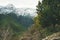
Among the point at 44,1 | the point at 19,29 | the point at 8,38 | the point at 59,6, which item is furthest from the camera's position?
the point at 19,29

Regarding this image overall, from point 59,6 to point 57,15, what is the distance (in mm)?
836

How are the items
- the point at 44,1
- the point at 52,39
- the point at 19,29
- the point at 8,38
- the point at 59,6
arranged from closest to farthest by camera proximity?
the point at 52,39, the point at 59,6, the point at 44,1, the point at 8,38, the point at 19,29

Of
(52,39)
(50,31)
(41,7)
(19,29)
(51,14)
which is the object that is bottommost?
(52,39)

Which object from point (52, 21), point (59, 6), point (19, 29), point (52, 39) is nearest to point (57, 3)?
point (59, 6)

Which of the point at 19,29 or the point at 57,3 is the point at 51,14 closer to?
the point at 57,3

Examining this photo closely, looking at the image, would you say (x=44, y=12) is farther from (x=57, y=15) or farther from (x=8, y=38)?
(x=8, y=38)

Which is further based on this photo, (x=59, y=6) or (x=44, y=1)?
(x=44, y=1)

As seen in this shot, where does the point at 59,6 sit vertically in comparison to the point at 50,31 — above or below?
above

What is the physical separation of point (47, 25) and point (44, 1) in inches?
98.2

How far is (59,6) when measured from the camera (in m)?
17.9

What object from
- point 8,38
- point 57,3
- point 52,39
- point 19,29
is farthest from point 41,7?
point 19,29

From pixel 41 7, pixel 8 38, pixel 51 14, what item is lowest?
pixel 51 14

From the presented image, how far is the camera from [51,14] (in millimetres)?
18203

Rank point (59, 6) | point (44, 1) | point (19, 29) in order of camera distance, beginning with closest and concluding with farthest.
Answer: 1. point (59, 6)
2. point (44, 1)
3. point (19, 29)
